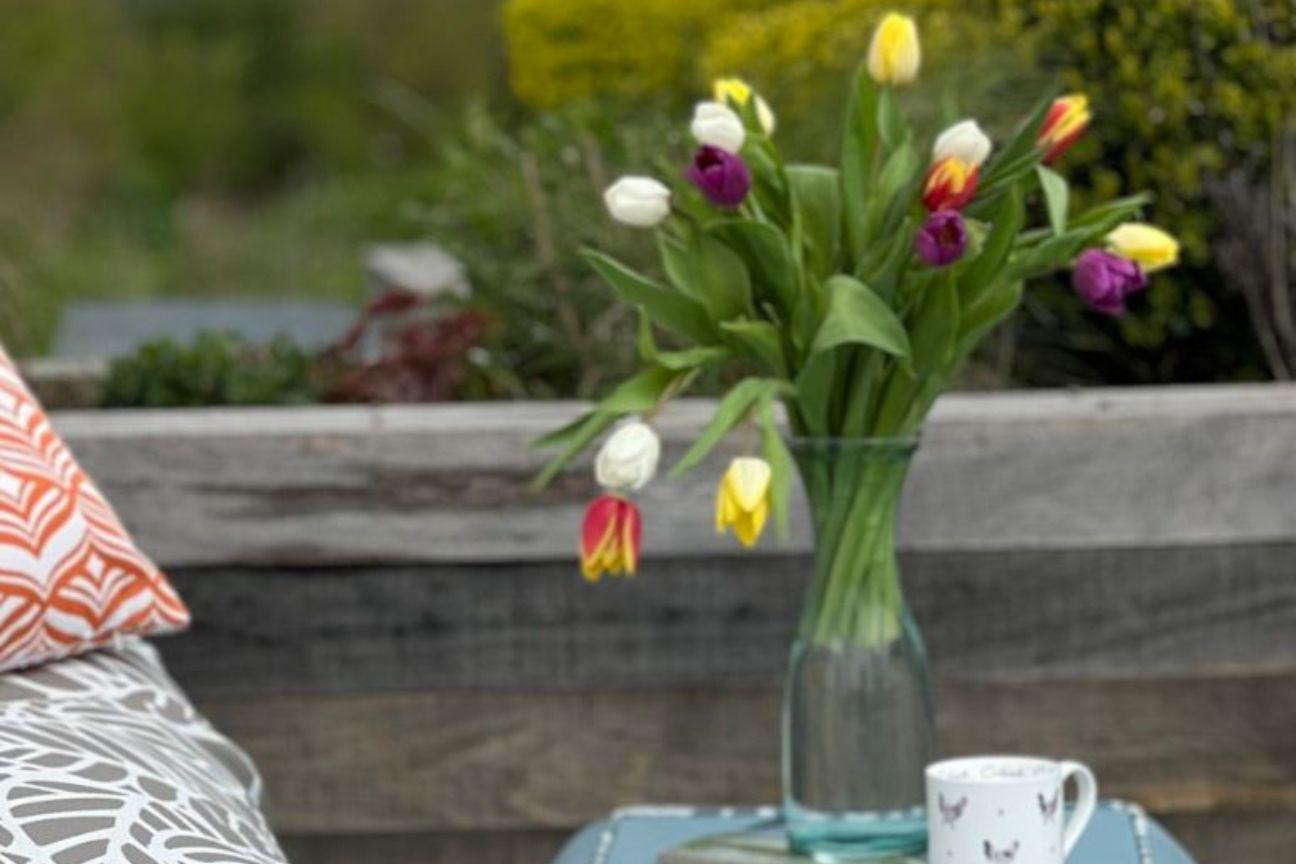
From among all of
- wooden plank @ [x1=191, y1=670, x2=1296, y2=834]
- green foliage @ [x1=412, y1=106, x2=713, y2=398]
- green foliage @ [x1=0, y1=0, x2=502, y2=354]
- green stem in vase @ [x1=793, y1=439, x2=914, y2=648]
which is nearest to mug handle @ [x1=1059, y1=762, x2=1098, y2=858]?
green stem in vase @ [x1=793, y1=439, x2=914, y2=648]

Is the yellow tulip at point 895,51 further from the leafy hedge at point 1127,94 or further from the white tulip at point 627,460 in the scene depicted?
the leafy hedge at point 1127,94

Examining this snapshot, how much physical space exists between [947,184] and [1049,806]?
16.1 inches

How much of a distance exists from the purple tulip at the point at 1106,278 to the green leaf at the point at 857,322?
0.44 ft

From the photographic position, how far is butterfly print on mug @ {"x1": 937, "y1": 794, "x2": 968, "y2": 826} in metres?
1.65

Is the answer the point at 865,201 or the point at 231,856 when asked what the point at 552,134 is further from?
the point at 231,856

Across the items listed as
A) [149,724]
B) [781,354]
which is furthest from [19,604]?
[781,354]

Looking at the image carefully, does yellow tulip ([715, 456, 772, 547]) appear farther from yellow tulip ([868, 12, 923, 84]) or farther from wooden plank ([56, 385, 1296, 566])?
wooden plank ([56, 385, 1296, 566])

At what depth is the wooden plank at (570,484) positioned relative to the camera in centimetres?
226

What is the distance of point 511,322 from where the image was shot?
2.68 m

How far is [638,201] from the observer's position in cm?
174

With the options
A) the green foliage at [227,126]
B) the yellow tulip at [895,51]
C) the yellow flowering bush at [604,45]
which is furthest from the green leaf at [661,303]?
the green foliage at [227,126]

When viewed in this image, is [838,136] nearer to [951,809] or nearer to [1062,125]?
[1062,125]

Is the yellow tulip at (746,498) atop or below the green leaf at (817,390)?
below

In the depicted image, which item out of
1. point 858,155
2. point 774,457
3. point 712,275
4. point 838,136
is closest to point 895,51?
point 858,155
